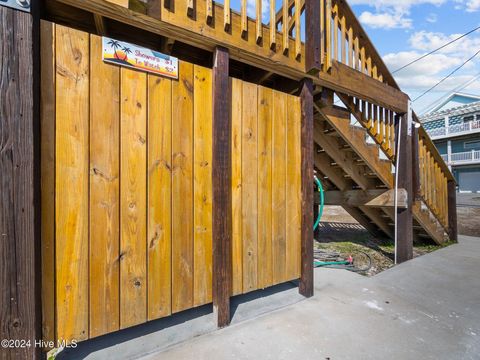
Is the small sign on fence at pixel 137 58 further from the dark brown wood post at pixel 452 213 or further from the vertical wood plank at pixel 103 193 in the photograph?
the dark brown wood post at pixel 452 213

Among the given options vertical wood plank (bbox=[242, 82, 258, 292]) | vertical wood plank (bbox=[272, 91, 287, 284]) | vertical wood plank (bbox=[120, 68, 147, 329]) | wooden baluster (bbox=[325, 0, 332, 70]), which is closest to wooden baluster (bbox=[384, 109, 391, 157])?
wooden baluster (bbox=[325, 0, 332, 70])

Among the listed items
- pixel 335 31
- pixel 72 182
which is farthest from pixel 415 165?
pixel 72 182

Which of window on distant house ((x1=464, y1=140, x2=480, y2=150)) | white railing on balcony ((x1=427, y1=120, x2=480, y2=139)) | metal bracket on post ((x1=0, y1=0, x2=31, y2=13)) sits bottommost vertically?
metal bracket on post ((x1=0, y1=0, x2=31, y2=13))

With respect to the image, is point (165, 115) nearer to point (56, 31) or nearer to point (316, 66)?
point (56, 31)

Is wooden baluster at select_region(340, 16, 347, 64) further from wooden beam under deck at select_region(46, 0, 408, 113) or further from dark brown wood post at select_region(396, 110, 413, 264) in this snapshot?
dark brown wood post at select_region(396, 110, 413, 264)

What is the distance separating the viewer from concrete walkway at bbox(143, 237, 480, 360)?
4.76 ft

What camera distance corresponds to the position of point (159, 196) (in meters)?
1.54

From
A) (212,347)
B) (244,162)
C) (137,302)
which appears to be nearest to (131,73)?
(244,162)

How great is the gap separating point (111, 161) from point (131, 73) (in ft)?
1.79

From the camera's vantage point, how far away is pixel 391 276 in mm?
2736

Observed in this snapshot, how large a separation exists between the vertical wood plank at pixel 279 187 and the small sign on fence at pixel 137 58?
3.04ft

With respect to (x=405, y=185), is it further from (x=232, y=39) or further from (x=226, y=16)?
(x=226, y=16)

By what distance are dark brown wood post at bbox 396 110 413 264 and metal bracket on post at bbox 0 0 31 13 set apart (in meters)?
3.79

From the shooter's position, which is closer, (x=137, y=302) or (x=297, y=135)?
(x=137, y=302)
